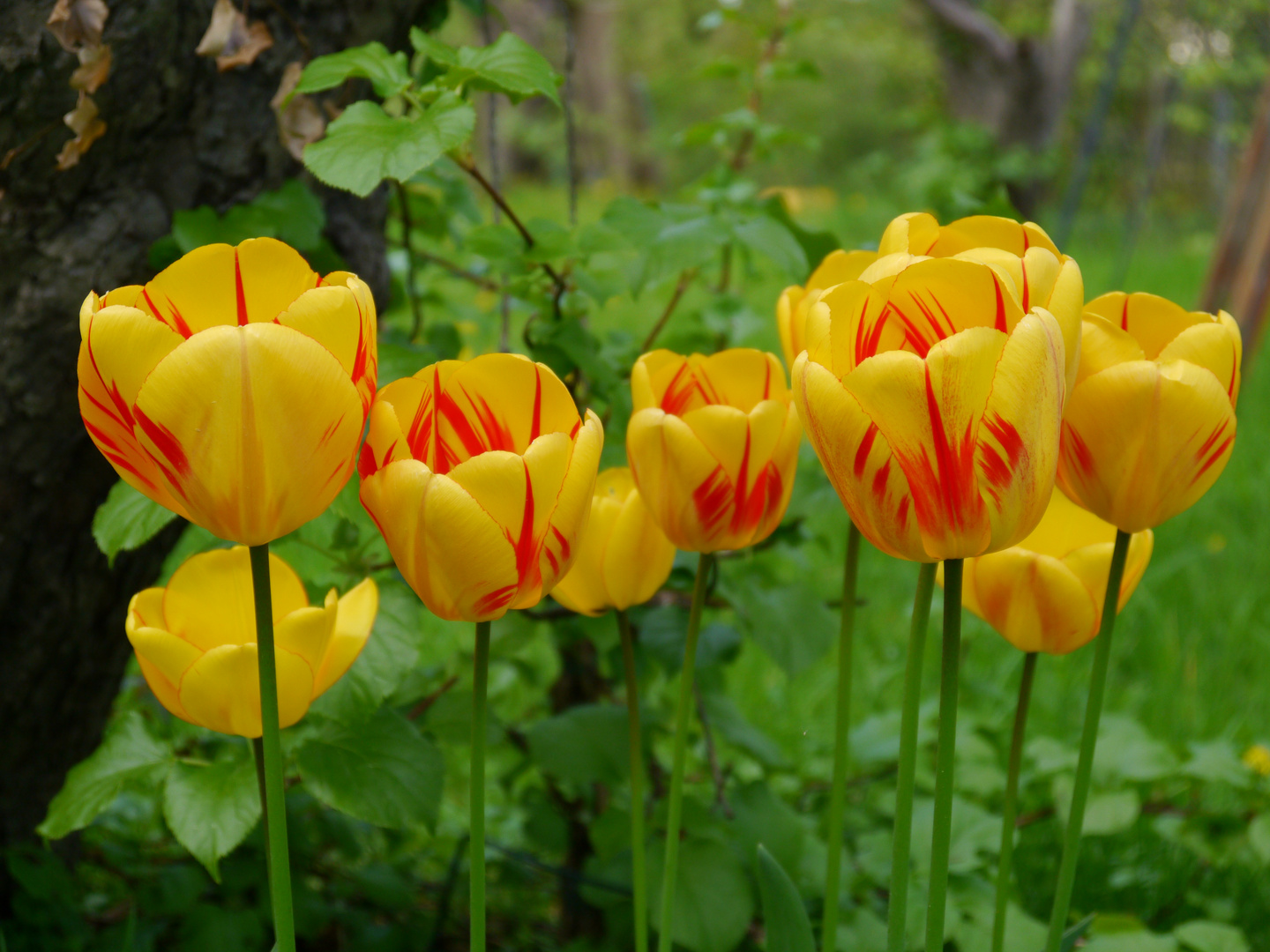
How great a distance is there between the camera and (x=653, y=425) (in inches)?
21.9

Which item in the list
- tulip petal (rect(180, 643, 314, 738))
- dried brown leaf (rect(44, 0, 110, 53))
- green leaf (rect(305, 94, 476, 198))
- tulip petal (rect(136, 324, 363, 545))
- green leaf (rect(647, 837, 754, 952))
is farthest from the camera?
green leaf (rect(647, 837, 754, 952))

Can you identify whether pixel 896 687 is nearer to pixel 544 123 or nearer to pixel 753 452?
pixel 753 452

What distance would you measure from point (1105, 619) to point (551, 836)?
0.76 meters

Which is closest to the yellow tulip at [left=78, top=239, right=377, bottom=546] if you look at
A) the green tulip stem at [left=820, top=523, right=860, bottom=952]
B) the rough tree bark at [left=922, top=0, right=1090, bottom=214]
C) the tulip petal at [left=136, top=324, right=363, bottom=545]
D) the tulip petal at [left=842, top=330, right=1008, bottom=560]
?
the tulip petal at [left=136, top=324, right=363, bottom=545]

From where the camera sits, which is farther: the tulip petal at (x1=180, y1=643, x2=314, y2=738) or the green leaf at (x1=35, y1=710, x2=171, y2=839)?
the green leaf at (x1=35, y1=710, x2=171, y2=839)

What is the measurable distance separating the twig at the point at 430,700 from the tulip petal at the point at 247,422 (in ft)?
1.93

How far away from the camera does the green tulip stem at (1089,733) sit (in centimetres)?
55

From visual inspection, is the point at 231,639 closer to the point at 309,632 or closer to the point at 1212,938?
the point at 309,632

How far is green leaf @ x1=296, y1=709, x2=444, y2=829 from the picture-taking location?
744 mm

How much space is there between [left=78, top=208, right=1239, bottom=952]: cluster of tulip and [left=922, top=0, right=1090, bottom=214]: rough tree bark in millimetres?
6759

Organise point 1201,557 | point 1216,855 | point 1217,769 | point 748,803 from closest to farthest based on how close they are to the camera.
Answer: point 748,803, point 1217,769, point 1216,855, point 1201,557

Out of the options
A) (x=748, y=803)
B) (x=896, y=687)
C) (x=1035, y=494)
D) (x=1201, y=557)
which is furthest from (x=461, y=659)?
(x=1201, y=557)

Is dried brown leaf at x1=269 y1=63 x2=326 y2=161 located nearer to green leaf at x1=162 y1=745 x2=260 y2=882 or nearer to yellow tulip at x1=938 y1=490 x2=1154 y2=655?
green leaf at x1=162 y1=745 x2=260 y2=882

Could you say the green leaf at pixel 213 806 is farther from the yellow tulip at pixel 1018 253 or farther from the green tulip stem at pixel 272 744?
the yellow tulip at pixel 1018 253
